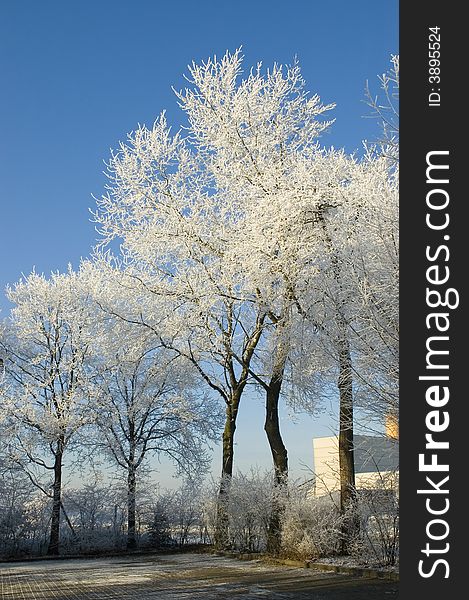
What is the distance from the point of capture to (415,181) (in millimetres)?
5668

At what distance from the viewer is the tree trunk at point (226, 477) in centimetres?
1922

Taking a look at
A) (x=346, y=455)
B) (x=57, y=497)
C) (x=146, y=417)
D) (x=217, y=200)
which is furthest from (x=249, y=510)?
(x=57, y=497)

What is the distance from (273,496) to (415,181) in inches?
476

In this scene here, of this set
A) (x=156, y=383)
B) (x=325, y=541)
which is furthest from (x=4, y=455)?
(x=325, y=541)

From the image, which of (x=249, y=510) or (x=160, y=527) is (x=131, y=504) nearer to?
(x=160, y=527)

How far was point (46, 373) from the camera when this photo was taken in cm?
A: 2684

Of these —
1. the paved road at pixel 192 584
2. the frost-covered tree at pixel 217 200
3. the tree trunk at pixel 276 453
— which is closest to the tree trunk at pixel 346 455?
the paved road at pixel 192 584

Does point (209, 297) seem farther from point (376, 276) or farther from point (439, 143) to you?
point (439, 143)

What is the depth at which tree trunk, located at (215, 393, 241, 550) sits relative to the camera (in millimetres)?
19219

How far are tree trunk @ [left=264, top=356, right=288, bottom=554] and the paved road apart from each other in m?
0.80

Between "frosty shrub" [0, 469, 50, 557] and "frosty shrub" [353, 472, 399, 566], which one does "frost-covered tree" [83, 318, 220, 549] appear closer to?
"frosty shrub" [0, 469, 50, 557]

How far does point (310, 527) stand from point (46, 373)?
14855 millimetres

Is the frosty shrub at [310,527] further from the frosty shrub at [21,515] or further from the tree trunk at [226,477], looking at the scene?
the frosty shrub at [21,515]

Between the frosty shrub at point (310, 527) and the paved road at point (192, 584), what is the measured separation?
0.64m
